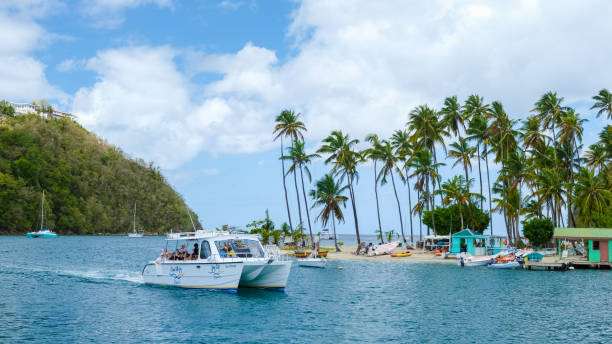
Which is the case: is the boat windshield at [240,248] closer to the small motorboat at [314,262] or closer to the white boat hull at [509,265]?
the small motorboat at [314,262]

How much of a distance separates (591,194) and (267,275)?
4676cm

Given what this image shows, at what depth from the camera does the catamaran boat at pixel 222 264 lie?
31953 mm

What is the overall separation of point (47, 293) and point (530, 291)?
33500 millimetres

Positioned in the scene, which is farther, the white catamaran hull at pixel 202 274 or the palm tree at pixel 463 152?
the palm tree at pixel 463 152

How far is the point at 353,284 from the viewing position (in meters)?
41.8

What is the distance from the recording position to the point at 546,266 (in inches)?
2157

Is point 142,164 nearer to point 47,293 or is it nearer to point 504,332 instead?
point 47,293

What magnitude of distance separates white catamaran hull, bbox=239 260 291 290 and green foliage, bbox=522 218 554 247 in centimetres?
4459

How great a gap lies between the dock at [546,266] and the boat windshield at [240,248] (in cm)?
3510

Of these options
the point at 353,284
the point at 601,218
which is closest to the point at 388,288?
the point at 353,284

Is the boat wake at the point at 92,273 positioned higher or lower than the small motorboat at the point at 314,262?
higher

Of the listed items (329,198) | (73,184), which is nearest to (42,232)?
(73,184)

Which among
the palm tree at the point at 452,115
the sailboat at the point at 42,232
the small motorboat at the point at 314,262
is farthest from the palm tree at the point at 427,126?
the sailboat at the point at 42,232

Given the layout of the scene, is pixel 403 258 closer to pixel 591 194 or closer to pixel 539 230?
pixel 539 230
